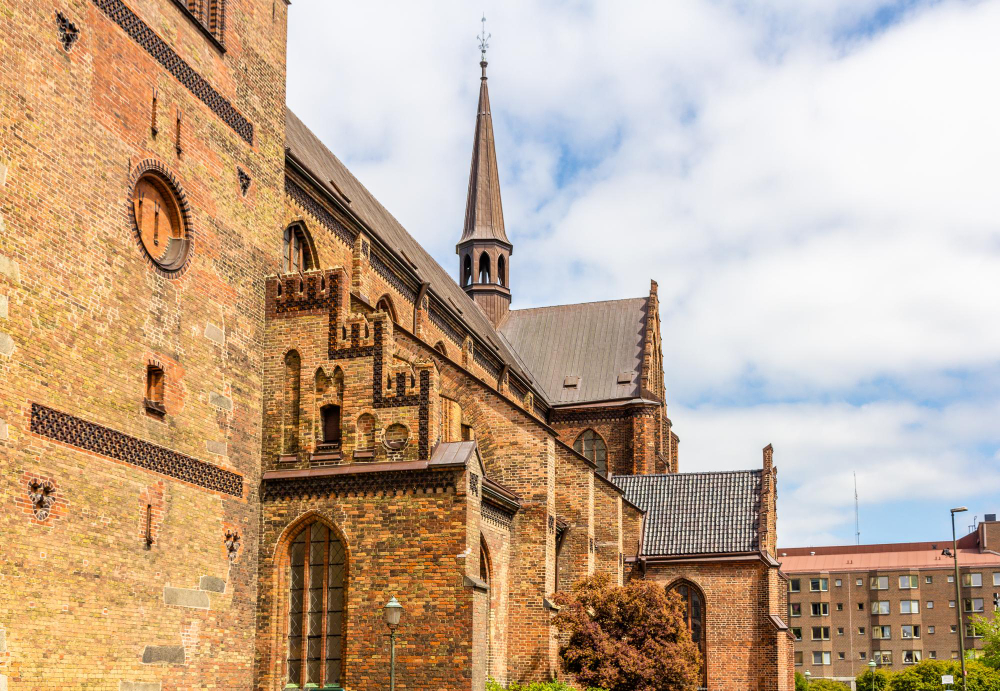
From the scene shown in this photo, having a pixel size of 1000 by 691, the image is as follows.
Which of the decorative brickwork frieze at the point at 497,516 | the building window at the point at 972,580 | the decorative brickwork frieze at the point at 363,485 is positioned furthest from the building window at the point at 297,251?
the building window at the point at 972,580

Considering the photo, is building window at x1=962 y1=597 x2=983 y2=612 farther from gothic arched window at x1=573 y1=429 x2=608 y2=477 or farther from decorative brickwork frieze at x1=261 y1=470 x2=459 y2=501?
decorative brickwork frieze at x1=261 y1=470 x2=459 y2=501

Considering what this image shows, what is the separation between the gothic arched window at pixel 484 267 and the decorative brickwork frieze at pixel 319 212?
2827 centimetres

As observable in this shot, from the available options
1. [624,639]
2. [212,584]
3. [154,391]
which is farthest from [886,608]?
[154,391]

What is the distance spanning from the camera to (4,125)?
1616 centimetres

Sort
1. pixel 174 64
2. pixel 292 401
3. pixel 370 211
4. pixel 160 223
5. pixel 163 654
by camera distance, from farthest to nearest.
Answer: pixel 370 211, pixel 292 401, pixel 174 64, pixel 160 223, pixel 163 654

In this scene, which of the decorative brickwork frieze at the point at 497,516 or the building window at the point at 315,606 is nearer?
the building window at the point at 315,606

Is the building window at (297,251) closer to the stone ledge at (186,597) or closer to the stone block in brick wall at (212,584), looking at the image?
the stone block in brick wall at (212,584)

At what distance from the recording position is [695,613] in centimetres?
3950

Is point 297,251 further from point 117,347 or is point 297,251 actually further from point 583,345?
point 583,345

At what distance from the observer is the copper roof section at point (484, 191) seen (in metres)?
58.6

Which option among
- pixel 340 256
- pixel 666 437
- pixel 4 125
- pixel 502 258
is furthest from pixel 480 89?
pixel 4 125

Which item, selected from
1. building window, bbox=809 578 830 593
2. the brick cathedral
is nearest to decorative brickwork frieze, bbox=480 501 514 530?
the brick cathedral

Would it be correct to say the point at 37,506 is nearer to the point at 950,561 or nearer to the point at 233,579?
the point at 233,579

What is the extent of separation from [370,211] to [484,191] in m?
22.0
